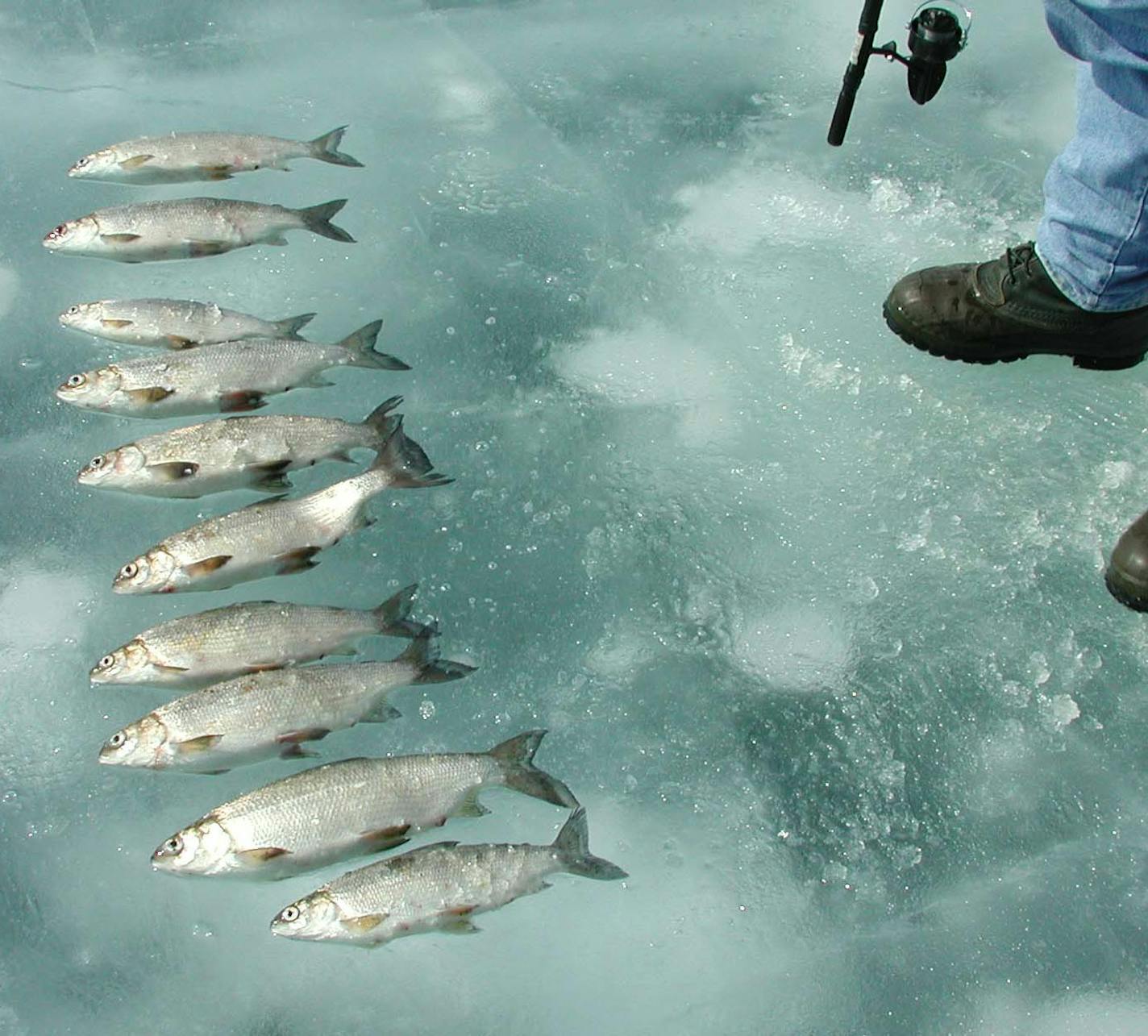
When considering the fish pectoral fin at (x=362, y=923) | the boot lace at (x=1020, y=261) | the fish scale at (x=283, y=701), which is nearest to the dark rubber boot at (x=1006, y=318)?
the boot lace at (x=1020, y=261)

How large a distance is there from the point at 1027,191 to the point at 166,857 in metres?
3.04

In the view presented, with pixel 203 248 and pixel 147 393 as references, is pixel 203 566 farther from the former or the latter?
pixel 203 248

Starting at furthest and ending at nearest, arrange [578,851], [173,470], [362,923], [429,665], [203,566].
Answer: [173,470] → [203,566] → [429,665] → [578,851] → [362,923]

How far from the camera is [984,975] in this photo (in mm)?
2225

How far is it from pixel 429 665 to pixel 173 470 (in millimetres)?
764

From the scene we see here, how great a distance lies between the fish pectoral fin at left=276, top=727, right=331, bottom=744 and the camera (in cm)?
237

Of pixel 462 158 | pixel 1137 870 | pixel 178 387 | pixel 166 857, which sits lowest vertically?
pixel 166 857

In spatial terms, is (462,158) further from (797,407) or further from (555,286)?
(797,407)

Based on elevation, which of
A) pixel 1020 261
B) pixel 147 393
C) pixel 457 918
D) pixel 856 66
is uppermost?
pixel 856 66

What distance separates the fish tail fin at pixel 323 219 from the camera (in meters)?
3.34

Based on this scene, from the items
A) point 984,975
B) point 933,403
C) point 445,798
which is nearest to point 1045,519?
point 933,403

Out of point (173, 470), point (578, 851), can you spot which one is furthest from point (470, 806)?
point (173, 470)

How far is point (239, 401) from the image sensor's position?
295 centimetres

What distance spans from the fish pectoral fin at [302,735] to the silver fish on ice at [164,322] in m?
1.13
